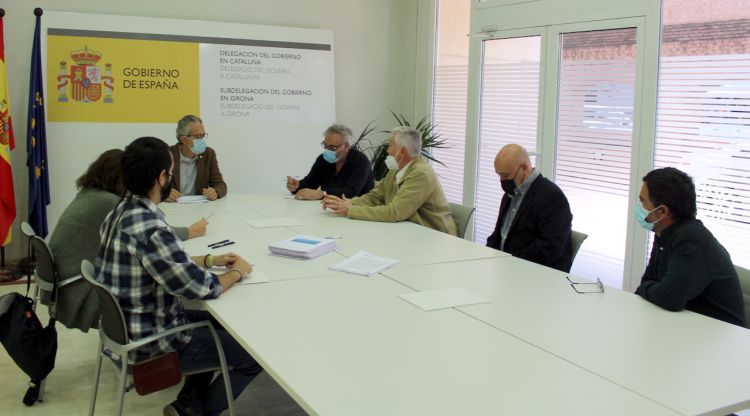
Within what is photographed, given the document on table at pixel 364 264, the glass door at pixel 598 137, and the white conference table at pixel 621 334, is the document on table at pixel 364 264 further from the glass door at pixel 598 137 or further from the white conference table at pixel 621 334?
the glass door at pixel 598 137

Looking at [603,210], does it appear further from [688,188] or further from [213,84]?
[213,84]

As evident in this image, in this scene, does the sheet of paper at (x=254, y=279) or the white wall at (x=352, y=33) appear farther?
the white wall at (x=352, y=33)

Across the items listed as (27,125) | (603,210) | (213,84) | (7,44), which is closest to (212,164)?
(213,84)

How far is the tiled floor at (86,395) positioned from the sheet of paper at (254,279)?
31.1 inches

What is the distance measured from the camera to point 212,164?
5.12 m

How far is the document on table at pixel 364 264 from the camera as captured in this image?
114 inches

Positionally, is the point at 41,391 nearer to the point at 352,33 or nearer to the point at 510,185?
the point at 510,185

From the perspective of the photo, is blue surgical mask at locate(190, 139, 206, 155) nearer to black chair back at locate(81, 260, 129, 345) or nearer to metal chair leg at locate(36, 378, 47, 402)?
metal chair leg at locate(36, 378, 47, 402)

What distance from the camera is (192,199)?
16.0 ft

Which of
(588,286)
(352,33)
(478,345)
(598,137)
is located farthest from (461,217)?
(352,33)

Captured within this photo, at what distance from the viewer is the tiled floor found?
3225 mm

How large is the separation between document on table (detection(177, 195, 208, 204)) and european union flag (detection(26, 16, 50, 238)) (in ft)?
4.45

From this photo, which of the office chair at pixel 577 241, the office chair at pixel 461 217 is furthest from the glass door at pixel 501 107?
the office chair at pixel 577 241

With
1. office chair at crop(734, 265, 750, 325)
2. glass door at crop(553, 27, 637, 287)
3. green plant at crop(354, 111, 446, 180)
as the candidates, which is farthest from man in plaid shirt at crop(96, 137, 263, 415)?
green plant at crop(354, 111, 446, 180)
